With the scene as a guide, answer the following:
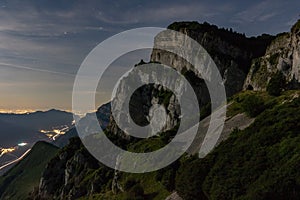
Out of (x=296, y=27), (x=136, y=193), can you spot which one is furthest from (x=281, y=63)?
(x=136, y=193)

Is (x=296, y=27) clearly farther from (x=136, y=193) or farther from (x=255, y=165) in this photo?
(x=136, y=193)

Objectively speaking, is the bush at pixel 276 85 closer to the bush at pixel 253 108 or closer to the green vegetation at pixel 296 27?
the bush at pixel 253 108

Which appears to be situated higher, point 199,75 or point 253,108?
point 199,75

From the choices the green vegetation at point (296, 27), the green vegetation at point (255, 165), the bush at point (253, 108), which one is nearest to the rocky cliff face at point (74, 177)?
the bush at point (253, 108)

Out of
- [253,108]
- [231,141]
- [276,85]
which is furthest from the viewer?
[276,85]

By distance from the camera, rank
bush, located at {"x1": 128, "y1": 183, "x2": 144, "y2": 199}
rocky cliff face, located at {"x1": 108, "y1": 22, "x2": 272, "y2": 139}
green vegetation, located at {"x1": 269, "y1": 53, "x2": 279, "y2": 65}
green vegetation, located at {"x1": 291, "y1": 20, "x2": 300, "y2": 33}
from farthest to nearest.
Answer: rocky cliff face, located at {"x1": 108, "y1": 22, "x2": 272, "y2": 139}
green vegetation, located at {"x1": 269, "y1": 53, "x2": 279, "y2": 65}
green vegetation, located at {"x1": 291, "y1": 20, "x2": 300, "y2": 33}
bush, located at {"x1": 128, "y1": 183, "x2": 144, "y2": 199}

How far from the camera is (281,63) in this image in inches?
3824

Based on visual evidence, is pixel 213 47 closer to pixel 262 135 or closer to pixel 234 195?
pixel 262 135

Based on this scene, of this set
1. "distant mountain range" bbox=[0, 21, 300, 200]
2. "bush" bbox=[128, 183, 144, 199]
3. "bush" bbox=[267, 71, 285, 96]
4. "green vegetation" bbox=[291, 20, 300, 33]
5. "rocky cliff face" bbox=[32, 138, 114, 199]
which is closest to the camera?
"distant mountain range" bbox=[0, 21, 300, 200]

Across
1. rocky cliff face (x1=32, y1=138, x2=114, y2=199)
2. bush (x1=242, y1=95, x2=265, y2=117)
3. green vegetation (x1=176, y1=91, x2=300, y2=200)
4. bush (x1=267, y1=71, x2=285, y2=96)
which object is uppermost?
bush (x1=267, y1=71, x2=285, y2=96)

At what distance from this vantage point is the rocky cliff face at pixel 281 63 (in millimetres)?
89875

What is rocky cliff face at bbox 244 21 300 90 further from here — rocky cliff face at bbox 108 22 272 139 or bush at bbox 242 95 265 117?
rocky cliff face at bbox 108 22 272 139

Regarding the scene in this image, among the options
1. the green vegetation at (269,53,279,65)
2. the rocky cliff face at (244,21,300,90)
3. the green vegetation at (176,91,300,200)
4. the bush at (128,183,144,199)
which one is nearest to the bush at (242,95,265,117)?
the green vegetation at (176,91,300,200)

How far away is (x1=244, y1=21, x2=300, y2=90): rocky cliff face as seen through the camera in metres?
89.9
